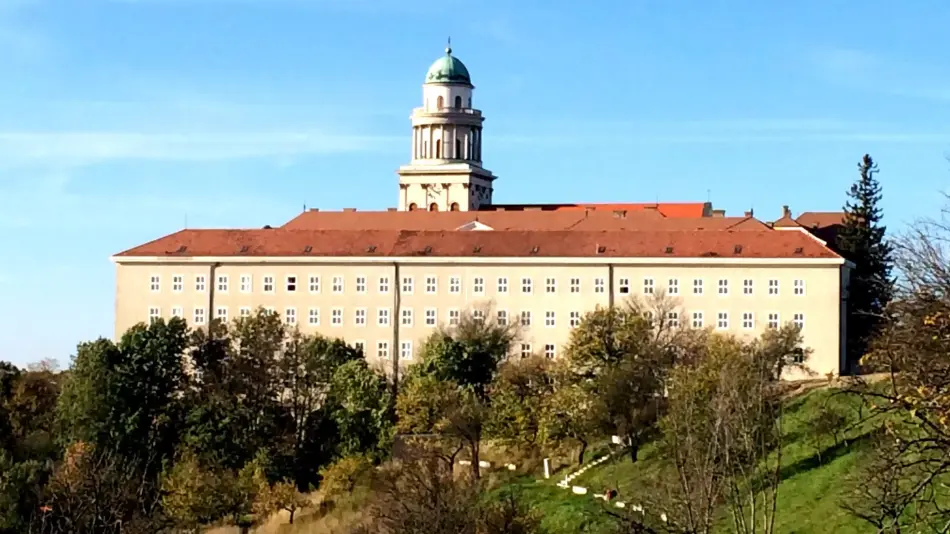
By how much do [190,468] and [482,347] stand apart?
13.7 meters

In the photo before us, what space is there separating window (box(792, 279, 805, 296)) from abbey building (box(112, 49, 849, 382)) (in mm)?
44

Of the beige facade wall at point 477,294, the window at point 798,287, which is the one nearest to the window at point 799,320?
the beige facade wall at point 477,294

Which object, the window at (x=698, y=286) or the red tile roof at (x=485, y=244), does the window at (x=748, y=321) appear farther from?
the red tile roof at (x=485, y=244)

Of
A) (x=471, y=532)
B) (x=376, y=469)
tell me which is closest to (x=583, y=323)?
(x=376, y=469)

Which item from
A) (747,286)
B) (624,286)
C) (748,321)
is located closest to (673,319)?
(624,286)

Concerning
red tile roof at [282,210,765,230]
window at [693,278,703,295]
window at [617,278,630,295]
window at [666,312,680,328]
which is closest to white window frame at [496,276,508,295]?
window at [617,278,630,295]

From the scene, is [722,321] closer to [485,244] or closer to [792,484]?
[485,244]

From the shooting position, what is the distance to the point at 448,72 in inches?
3607

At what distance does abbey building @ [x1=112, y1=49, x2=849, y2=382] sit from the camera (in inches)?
2414

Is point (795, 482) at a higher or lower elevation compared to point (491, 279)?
lower

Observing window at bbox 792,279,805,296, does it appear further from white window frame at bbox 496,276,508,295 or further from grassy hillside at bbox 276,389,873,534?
white window frame at bbox 496,276,508,295

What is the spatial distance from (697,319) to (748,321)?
6.33 ft

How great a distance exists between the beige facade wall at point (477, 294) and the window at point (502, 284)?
0.24ft

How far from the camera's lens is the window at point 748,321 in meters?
61.3
